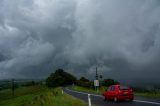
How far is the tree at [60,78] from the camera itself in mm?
137163

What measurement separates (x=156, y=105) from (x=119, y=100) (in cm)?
783

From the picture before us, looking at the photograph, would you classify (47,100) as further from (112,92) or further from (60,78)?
(60,78)

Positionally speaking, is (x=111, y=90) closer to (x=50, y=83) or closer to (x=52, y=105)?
(x=52, y=105)

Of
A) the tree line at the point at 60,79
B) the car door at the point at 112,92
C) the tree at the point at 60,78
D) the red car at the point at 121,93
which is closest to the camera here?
the red car at the point at 121,93

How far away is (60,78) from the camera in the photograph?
140m

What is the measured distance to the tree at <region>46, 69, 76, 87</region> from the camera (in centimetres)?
13716

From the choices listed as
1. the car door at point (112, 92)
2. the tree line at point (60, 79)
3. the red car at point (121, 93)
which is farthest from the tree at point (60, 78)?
the red car at point (121, 93)

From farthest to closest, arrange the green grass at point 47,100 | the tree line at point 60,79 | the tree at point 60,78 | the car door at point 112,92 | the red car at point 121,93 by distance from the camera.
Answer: the tree at point 60,78, the tree line at point 60,79, the car door at point 112,92, the red car at point 121,93, the green grass at point 47,100

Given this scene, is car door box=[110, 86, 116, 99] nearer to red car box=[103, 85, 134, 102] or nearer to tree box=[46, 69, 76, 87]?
red car box=[103, 85, 134, 102]

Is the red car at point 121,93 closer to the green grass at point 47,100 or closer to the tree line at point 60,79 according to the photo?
the green grass at point 47,100

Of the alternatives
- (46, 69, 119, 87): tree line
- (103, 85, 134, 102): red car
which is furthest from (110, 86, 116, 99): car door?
(46, 69, 119, 87): tree line

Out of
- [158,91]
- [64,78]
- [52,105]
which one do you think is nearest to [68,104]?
[52,105]

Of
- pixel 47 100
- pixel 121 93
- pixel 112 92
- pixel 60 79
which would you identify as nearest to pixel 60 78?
pixel 60 79

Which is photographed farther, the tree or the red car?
the tree
